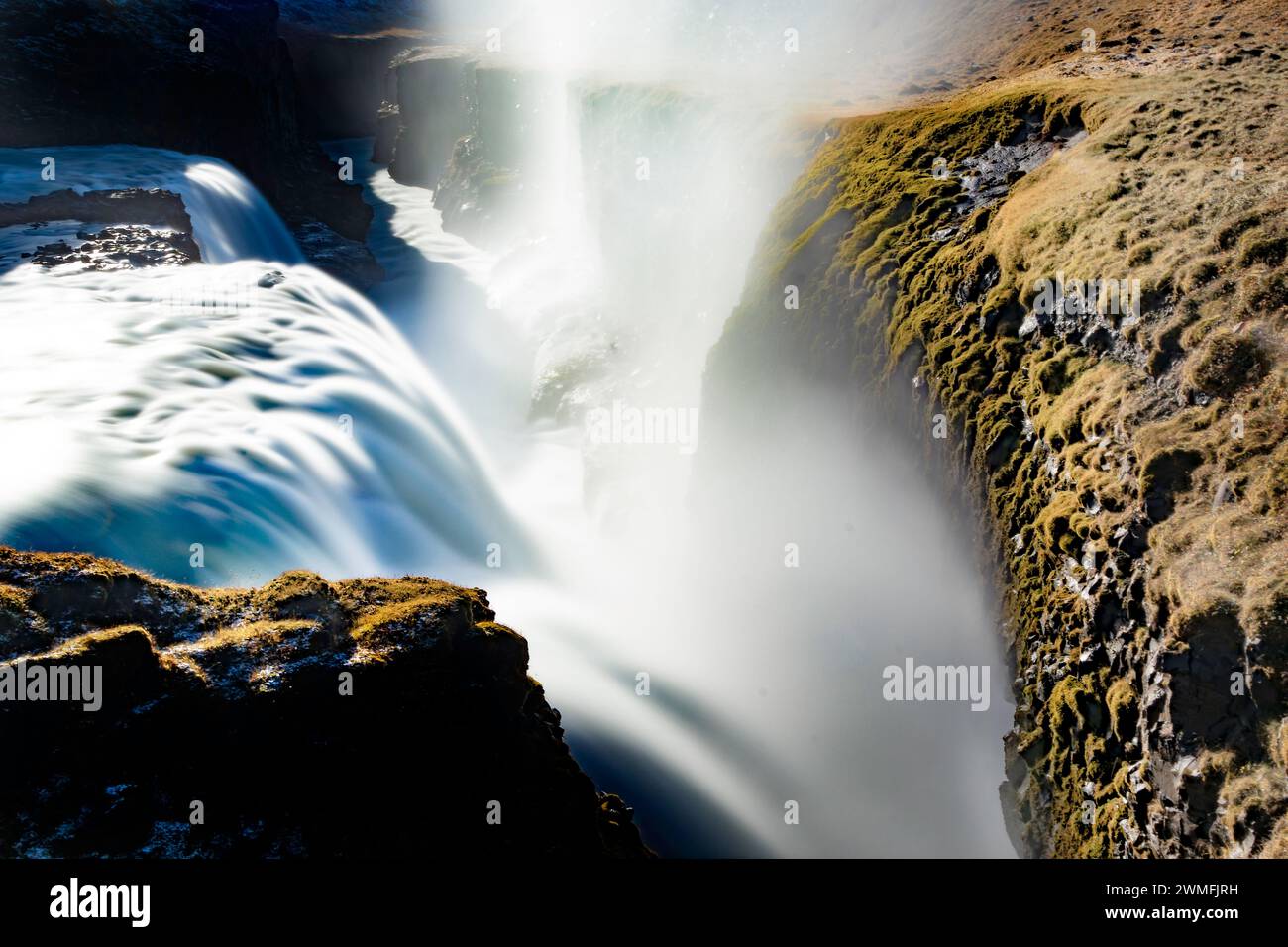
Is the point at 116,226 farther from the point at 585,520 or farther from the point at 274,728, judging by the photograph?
the point at 274,728

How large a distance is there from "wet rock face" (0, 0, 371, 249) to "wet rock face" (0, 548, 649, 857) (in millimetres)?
42571

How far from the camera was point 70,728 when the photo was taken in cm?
684

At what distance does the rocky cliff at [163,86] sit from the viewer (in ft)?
131

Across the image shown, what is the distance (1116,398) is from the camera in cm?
1190

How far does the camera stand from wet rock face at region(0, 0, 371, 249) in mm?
39906

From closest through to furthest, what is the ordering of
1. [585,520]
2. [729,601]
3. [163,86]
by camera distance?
[729,601] < [585,520] < [163,86]

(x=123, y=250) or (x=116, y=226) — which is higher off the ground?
(x=116, y=226)

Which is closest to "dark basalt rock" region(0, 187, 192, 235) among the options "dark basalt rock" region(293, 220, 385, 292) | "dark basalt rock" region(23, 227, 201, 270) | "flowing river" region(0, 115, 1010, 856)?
"dark basalt rock" region(23, 227, 201, 270)

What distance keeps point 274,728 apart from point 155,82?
1943 inches
